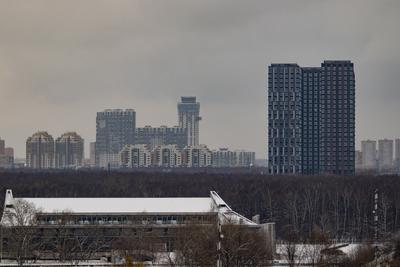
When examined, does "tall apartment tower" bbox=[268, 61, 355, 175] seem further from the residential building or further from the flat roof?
the residential building

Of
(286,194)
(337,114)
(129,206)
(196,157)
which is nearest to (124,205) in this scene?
(129,206)

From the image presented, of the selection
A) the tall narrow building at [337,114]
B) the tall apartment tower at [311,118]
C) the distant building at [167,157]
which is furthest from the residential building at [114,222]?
the distant building at [167,157]

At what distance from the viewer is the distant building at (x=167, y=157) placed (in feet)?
634

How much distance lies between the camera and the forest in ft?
224

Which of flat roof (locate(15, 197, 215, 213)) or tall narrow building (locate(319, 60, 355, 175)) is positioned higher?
tall narrow building (locate(319, 60, 355, 175))

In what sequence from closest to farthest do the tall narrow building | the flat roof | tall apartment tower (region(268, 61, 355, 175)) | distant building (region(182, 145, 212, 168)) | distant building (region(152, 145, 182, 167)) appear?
the flat roof < tall apartment tower (region(268, 61, 355, 175)) < the tall narrow building < distant building (region(152, 145, 182, 167)) < distant building (region(182, 145, 212, 168))

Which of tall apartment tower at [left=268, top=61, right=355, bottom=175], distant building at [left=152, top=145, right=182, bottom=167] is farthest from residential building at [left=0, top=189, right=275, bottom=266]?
distant building at [left=152, top=145, right=182, bottom=167]

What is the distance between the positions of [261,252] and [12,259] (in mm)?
10701

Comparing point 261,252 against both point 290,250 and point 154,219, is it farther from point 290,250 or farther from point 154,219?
point 154,219

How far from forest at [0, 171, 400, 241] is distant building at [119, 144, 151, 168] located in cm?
9413

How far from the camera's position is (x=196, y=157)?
198 meters

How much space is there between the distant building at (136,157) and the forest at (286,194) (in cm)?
9413

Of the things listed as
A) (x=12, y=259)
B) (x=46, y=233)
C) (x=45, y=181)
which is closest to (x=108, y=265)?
(x=12, y=259)

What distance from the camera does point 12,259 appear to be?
164ft
